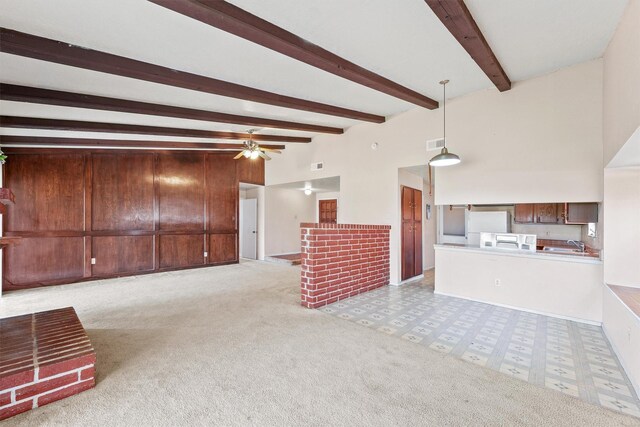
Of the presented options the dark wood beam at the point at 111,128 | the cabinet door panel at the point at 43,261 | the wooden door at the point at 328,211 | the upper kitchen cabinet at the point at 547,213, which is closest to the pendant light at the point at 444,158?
the upper kitchen cabinet at the point at 547,213

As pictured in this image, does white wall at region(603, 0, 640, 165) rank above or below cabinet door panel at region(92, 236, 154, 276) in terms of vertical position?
above

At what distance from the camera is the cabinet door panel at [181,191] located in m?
6.88

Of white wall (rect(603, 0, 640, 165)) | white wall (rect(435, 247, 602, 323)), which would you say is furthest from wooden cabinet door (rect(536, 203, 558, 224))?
white wall (rect(603, 0, 640, 165))

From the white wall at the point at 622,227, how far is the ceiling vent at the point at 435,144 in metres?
2.05

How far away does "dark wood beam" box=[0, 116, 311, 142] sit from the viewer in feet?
13.3

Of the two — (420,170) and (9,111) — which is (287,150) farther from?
(9,111)

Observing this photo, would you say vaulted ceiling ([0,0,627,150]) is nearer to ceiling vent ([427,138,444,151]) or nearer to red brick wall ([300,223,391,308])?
ceiling vent ([427,138,444,151])

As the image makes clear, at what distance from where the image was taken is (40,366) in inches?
77.2

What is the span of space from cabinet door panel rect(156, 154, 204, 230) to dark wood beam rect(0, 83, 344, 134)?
3004 mm

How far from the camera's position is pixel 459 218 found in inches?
296

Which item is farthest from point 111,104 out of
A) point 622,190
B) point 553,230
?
point 553,230

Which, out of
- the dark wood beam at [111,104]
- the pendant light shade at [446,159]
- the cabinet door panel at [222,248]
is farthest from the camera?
the cabinet door panel at [222,248]

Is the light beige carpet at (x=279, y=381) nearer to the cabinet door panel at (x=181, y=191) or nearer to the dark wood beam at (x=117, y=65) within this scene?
the dark wood beam at (x=117, y=65)

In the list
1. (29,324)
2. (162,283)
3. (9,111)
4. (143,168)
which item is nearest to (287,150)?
(143,168)
